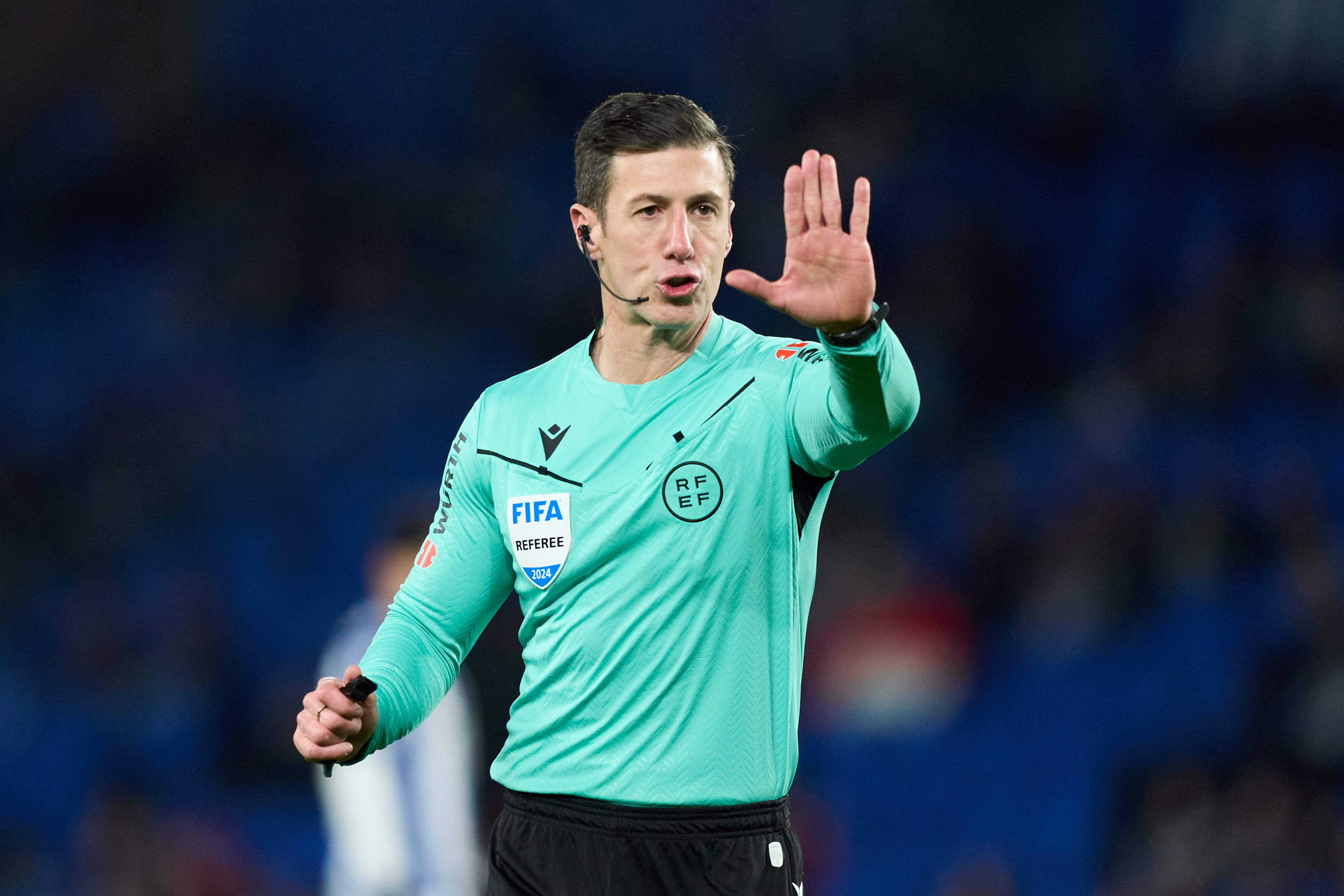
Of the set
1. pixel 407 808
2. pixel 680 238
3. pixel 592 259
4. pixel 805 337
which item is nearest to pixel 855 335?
pixel 680 238

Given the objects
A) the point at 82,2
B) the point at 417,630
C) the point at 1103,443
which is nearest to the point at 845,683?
the point at 1103,443

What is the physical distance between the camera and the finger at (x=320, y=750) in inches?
103

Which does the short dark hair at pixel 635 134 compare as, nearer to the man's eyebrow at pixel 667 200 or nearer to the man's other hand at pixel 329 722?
the man's eyebrow at pixel 667 200

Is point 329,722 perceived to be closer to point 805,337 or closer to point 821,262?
A: point 821,262

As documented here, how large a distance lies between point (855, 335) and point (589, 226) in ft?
2.89

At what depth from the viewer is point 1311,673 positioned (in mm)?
7332

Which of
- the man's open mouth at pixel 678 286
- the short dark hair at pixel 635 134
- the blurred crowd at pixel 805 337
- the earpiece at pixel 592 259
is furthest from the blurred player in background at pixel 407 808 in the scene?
the man's open mouth at pixel 678 286

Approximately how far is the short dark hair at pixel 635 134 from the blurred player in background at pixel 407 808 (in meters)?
2.81

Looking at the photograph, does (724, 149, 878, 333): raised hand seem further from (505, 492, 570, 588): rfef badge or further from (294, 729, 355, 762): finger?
(294, 729, 355, 762): finger

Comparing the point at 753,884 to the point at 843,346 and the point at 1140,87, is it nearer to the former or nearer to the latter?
the point at 843,346

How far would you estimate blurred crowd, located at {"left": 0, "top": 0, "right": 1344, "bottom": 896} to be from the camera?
7316 millimetres

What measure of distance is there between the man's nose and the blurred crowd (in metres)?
3.61

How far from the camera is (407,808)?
561 cm

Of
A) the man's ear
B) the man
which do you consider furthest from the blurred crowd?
the man's ear
